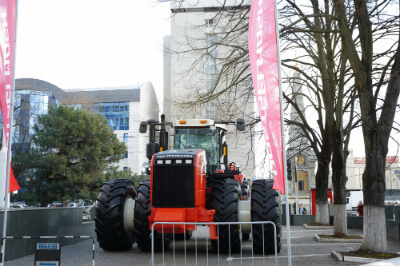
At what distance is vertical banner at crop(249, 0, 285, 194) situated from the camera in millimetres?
7508

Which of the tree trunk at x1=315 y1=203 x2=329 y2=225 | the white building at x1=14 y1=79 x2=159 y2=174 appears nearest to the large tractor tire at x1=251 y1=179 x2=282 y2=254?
the tree trunk at x1=315 y1=203 x2=329 y2=225

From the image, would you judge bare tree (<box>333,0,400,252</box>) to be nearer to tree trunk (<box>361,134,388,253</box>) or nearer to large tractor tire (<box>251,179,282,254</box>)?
tree trunk (<box>361,134,388,253</box>)

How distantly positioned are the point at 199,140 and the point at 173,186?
2281mm

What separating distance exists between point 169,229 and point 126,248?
2.29 meters

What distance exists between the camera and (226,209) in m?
10.7

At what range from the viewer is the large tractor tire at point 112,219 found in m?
11.3

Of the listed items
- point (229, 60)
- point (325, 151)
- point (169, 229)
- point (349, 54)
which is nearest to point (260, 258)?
point (169, 229)

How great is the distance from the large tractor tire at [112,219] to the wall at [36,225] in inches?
70.5

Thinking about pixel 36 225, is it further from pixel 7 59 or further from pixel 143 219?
pixel 7 59

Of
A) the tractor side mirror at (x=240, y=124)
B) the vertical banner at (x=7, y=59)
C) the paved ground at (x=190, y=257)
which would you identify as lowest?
the paved ground at (x=190, y=257)

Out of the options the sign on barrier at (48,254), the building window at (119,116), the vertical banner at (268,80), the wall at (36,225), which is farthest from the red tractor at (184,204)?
the building window at (119,116)

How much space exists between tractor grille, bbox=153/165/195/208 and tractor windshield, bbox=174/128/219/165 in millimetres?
1893

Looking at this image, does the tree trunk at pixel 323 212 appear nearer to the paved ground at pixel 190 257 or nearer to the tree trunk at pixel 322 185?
the tree trunk at pixel 322 185

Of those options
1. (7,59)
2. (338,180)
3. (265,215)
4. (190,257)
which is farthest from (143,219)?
(338,180)
